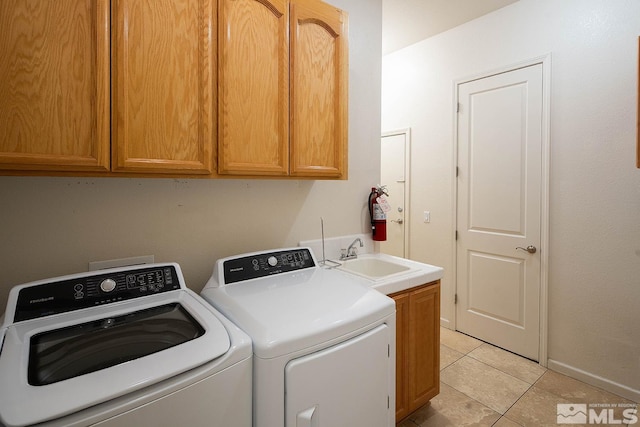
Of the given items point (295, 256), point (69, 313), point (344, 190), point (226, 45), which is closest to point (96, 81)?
point (226, 45)

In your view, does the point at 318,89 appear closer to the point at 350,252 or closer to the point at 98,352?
the point at 350,252

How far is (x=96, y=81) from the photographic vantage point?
112 cm

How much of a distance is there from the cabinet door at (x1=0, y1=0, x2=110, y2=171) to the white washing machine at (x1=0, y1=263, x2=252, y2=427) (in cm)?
48

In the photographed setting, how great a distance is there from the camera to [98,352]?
0.94m

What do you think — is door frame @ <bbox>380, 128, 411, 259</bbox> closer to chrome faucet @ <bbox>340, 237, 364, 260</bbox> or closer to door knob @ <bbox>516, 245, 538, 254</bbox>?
door knob @ <bbox>516, 245, 538, 254</bbox>

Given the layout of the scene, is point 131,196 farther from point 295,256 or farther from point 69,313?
point 295,256

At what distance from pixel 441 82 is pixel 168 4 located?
2.61 metres

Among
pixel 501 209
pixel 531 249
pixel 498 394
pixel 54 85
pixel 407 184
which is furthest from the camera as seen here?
pixel 407 184

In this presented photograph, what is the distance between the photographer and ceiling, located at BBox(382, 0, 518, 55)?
267 centimetres

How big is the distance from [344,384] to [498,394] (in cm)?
163

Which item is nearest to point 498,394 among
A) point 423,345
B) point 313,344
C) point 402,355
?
point 423,345

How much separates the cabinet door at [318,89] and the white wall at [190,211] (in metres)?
0.33

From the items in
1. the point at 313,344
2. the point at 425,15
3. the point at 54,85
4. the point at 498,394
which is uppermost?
the point at 425,15

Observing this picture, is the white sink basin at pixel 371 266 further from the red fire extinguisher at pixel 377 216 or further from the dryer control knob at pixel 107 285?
the dryer control knob at pixel 107 285
